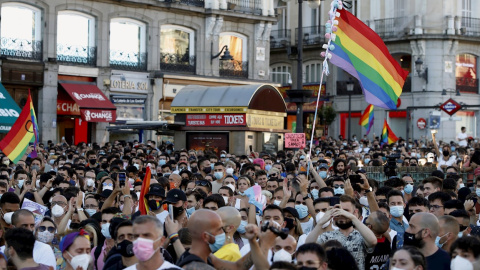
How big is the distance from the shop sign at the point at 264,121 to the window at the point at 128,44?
898 centimetres

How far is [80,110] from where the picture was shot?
3291 cm

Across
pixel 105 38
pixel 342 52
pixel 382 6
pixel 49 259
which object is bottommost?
pixel 49 259

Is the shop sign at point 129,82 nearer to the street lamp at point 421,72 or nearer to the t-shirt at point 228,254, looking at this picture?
the street lamp at point 421,72

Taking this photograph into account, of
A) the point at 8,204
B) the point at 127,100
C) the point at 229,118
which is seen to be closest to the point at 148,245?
the point at 8,204

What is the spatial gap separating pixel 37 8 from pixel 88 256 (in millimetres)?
26491

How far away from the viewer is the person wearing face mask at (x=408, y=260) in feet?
22.0

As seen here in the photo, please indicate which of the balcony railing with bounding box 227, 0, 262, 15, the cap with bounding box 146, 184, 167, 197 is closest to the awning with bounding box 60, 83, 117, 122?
the balcony railing with bounding box 227, 0, 262, 15

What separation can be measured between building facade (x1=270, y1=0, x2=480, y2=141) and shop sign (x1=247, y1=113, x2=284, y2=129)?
642 inches

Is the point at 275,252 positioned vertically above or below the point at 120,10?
below

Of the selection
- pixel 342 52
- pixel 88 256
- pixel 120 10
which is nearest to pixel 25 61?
pixel 120 10

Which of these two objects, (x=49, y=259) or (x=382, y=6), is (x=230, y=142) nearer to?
(x=49, y=259)

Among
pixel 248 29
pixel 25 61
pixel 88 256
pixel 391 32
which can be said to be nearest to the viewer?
pixel 88 256

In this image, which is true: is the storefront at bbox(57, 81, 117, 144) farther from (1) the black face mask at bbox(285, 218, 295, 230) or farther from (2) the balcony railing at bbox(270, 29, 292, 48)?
(1) the black face mask at bbox(285, 218, 295, 230)

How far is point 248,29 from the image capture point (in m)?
39.8
